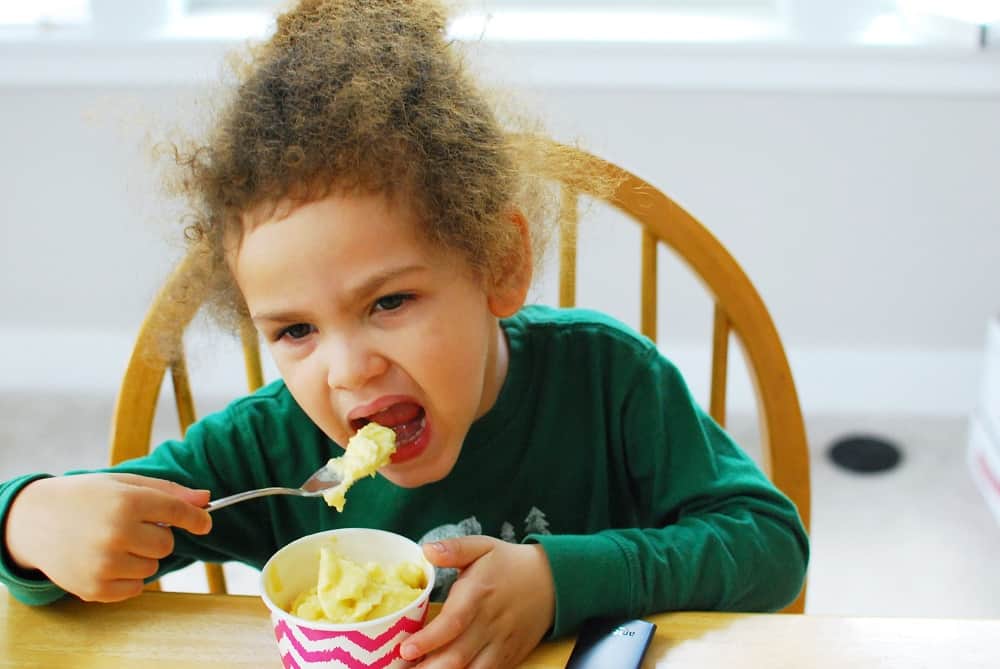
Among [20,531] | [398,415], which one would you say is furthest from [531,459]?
[20,531]

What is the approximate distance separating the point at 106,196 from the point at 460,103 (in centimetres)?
183

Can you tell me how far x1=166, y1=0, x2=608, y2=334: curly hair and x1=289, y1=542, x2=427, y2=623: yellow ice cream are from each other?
9.1 inches

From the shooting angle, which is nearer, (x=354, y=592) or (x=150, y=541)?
(x=354, y=592)

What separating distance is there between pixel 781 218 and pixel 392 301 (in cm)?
167

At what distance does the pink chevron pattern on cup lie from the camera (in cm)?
58

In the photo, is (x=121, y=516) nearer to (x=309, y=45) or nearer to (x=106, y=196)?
(x=309, y=45)

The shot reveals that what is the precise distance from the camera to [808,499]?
93cm

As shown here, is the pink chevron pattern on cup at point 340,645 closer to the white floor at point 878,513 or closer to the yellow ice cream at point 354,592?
the yellow ice cream at point 354,592

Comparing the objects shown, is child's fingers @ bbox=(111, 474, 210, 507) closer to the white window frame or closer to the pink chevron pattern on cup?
the pink chevron pattern on cup

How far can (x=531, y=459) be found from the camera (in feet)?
3.01

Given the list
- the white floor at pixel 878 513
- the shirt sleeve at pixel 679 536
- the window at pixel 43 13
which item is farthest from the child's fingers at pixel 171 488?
the window at pixel 43 13

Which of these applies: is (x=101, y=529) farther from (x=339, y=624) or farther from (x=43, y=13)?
(x=43, y=13)

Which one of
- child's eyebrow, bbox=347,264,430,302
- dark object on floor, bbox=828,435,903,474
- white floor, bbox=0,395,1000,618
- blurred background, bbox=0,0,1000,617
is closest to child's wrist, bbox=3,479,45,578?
child's eyebrow, bbox=347,264,430,302

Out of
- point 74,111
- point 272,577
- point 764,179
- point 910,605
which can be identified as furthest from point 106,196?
point 272,577
